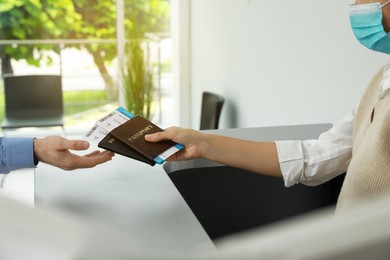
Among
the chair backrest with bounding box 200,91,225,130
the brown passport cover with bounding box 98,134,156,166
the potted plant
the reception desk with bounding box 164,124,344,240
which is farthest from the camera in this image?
the potted plant

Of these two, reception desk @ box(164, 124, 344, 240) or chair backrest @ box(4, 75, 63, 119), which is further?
chair backrest @ box(4, 75, 63, 119)

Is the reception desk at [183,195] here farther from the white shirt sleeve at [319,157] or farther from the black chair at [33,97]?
the black chair at [33,97]

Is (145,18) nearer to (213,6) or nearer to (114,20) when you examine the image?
(114,20)

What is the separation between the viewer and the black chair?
4484 mm

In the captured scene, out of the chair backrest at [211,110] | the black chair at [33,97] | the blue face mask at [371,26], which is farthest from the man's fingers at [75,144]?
the black chair at [33,97]

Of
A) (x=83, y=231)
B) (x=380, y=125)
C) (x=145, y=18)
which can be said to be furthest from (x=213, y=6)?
(x=83, y=231)

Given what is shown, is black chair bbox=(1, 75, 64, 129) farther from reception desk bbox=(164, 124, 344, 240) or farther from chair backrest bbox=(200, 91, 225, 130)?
reception desk bbox=(164, 124, 344, 240)

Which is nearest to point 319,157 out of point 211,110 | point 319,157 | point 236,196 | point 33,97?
point 319,157

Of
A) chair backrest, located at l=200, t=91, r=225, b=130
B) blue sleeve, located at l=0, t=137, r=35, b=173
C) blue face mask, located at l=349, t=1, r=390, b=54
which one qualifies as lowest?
chair backrest, located at l=200, t=91, r=225, b=130

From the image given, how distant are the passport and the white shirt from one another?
1.00 feet

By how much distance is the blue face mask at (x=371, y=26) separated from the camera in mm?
1395

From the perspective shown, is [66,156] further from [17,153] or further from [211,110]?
[211,110]

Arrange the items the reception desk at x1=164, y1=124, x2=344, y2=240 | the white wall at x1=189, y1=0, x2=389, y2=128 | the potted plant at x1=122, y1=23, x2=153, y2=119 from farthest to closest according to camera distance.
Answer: the potted plant at x1=122, y1=23, x2=153, y2=119, the white wall at x1=189, y1=0, x2=389, y2=128, the reception desk at x1=164, y1=124, x2=344, y2=240

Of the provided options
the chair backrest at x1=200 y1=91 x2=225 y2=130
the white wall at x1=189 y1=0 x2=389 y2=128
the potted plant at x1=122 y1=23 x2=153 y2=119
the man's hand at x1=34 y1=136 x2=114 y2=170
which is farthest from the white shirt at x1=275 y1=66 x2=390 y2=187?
the potted plant at x1=122 y1=23 x2=153 y2=119
